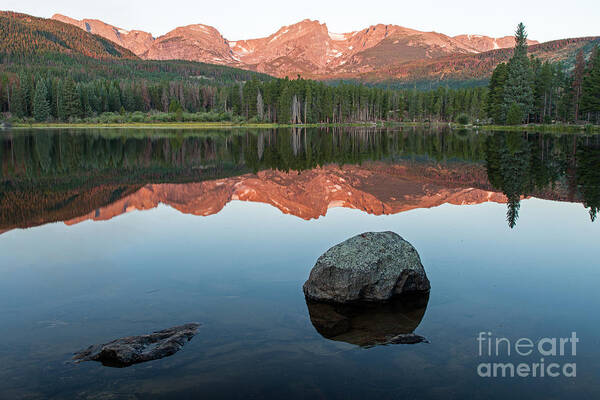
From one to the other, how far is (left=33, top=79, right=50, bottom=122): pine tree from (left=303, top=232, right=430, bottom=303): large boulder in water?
490 feet

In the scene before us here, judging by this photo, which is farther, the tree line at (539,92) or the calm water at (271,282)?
the tree line at (539,92)

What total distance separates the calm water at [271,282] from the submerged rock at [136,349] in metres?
0.17

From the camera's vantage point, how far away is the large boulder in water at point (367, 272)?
988cm

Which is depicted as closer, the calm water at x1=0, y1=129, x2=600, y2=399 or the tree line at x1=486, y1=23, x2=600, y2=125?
the calm water at x1=0, y1=129, x2=600, y2=399

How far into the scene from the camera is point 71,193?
22625 millimetres

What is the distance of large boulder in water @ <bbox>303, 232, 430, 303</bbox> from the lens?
389 inches

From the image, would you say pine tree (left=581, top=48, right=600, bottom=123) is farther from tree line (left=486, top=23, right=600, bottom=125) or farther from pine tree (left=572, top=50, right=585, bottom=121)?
pine tree (left=572, top=50, right=585, bottom=121)

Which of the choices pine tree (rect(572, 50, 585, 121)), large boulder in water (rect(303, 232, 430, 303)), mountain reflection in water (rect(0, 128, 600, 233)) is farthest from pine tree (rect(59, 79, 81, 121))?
large boulder in water (rect(303, 232, 430, 303))

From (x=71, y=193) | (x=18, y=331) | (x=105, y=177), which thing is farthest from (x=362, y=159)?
(x=18, y=331)

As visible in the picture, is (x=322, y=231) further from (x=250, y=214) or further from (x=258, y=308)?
(x=258, y=308)

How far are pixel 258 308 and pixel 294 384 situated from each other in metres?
2.88

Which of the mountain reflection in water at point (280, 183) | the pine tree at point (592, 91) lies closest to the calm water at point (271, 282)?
the mountain reflection in water at point (280, 183)

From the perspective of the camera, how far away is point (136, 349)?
7.58 m

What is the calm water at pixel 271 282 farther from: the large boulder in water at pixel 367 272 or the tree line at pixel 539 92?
the tree line at pixel 539 92
